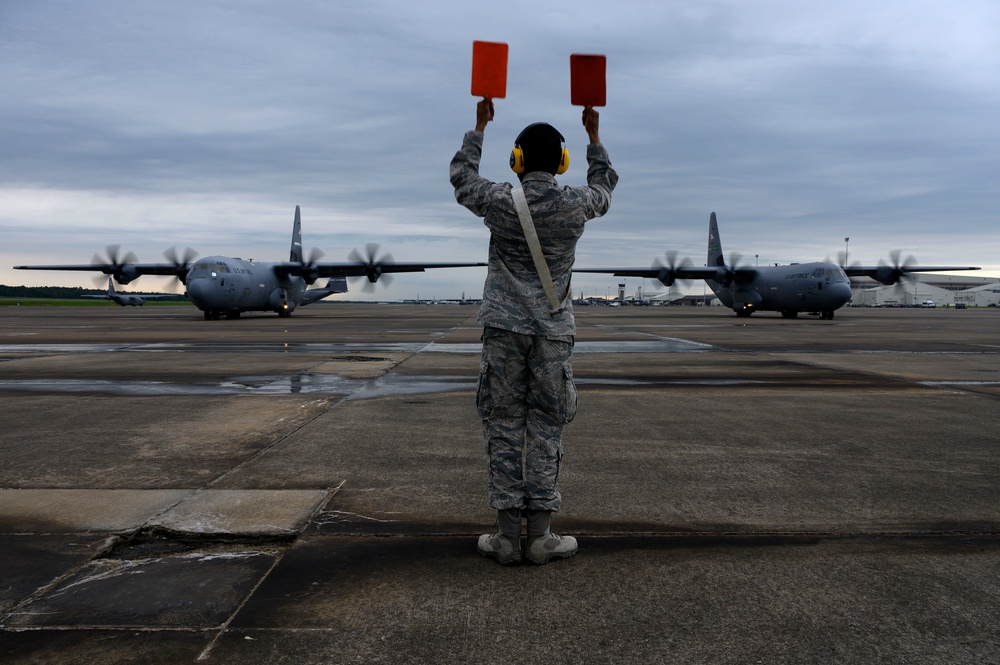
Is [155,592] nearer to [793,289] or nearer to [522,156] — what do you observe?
[522,156]

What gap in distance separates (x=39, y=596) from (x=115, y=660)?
0.72m

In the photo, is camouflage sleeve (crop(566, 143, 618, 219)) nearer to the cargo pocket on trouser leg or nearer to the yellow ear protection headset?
the yellow ear protection headset

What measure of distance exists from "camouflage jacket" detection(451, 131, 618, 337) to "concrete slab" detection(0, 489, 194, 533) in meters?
2.20

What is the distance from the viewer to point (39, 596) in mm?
2633

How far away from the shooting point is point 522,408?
11.1ft

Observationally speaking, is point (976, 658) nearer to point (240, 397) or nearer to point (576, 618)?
point (576, 618)

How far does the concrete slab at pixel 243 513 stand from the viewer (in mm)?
3402

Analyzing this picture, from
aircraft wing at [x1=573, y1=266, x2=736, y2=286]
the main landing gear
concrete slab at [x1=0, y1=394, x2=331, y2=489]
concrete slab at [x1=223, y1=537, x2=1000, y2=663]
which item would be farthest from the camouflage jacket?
aircraft wing at [x1=573, y1=266, x2=736, y2=286]

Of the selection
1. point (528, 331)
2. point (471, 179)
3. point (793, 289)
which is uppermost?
point (793, 289)

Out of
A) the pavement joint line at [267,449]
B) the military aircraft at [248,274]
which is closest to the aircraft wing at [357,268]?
the military aircraft at [248,274]

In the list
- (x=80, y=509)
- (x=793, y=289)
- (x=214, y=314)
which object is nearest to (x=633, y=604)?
(x=80, y=509)

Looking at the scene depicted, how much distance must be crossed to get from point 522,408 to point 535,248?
0.81 meters

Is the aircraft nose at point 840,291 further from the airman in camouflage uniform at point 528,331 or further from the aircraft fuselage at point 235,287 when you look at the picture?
the airman in camouflage uniform at point 528,331

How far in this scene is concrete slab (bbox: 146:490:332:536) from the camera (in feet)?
11.2
